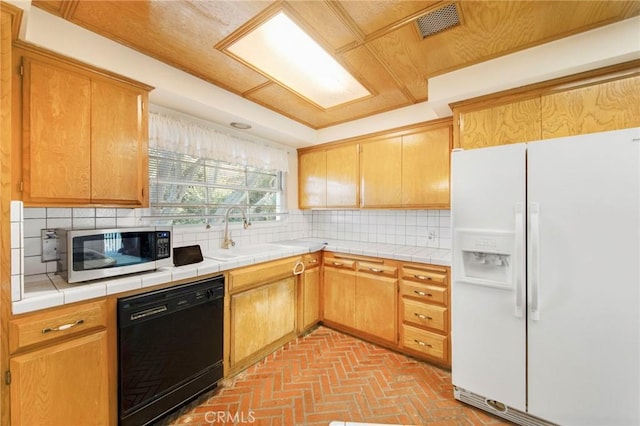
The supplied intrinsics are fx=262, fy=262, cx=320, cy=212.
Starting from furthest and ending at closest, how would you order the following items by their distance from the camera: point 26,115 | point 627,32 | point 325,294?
point 325,294, point 627,32, point 26,115

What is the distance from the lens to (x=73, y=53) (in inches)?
60.6

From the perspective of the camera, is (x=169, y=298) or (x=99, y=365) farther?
(x=169, y=298)

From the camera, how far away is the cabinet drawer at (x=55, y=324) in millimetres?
1258

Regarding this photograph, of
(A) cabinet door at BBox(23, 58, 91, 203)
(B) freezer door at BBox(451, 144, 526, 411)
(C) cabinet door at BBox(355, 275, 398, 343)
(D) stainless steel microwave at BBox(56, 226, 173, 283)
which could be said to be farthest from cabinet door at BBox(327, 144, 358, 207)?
(A) cabinet door at BBox(23, 58, 91, 203)

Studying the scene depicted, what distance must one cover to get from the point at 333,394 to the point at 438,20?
105 inches

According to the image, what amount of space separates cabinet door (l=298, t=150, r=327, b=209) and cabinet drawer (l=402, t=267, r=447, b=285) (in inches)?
54.8

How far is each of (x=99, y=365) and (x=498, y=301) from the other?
2.48m

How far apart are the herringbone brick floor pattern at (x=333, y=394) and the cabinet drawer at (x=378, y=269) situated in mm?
782

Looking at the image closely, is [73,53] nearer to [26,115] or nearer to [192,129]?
[26,115]

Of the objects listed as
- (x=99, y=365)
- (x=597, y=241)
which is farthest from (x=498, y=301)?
(x=99, y=365)

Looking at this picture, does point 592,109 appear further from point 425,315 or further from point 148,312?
point 148,312

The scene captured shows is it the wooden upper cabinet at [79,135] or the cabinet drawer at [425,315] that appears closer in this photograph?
the wooden upper cabinet at [79,135]

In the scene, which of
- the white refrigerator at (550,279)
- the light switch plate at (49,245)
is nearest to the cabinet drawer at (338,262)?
the white refrigerator at (550,279)

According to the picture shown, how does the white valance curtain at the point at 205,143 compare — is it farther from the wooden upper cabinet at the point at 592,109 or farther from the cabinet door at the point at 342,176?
the wooden upper cabinet at the point at 592,109
